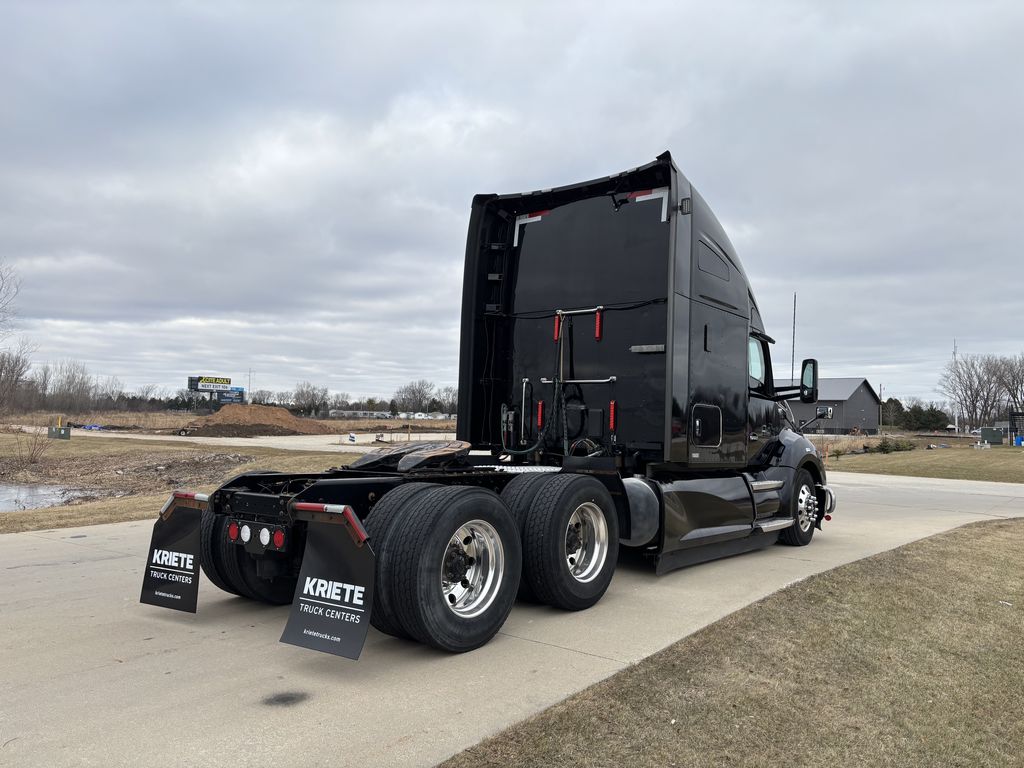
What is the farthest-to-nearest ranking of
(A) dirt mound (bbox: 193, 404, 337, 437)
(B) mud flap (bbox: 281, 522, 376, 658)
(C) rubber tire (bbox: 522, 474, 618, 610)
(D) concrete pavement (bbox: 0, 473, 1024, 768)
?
(A) dirt mound (bbox: 193, 404, 337, 437), (C) rubber tire (bbox: 522, 474, 618, 610), (B) mud flap (bbox: 281, 522, 376, 658), (D) concrete pavement (bbox: 0, 473, 1024, 768)

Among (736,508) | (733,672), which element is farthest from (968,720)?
(736,508)

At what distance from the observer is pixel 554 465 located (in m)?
7.27

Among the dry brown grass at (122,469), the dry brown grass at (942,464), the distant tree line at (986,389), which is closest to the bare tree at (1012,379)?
the distant tree line at (986,389)

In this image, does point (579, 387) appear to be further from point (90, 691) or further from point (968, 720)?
point (90, 691)

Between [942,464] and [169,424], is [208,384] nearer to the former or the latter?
[169,424]

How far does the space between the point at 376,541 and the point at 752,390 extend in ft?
17.0

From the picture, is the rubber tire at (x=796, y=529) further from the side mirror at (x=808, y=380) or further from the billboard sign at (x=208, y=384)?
the billboard sign at (x=208, y=384)

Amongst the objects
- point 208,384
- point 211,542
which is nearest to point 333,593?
point 211,542

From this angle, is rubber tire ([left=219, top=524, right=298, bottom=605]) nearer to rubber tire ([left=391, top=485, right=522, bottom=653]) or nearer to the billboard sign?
rubber tire ([left=391, top=485, right=522, bottom=653])

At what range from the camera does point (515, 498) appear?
17.4 feet

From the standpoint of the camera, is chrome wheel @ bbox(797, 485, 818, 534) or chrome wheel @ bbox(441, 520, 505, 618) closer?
chrome wheel @ bbox(441, 520, 505, 618)

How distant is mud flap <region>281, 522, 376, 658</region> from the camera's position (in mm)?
3842

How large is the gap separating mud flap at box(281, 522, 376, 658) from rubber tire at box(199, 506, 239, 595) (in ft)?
4.35

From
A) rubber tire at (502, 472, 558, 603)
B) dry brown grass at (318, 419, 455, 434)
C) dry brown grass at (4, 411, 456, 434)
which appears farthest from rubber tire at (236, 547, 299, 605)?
dry brown grass at (4, 411, 456, 434)
